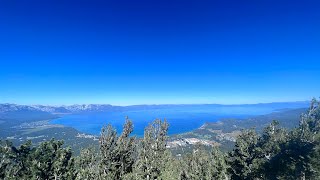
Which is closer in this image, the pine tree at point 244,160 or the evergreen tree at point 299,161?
the evergreen tree at point 299,161

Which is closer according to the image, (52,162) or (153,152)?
(153,152)

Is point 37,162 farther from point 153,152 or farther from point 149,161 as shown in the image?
point 153,152

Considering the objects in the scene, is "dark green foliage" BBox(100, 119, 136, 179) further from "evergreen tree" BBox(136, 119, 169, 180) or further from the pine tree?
the pine tree

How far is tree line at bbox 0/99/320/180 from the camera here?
888 inches

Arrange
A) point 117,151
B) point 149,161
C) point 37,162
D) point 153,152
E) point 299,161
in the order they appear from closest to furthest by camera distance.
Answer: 1. point 149,161
2. point 153,152
3. point 117,151
4. point 299,161
5. point 37,162

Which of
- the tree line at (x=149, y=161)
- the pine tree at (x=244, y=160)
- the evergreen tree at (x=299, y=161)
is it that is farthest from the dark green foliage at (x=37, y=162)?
the evergreen tree at (x=299, y=161)

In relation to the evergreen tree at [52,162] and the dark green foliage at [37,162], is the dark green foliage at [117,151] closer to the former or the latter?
the evergreen tree at [52,162]

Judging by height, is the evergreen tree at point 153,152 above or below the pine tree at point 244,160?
above

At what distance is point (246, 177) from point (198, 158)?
6909 mm

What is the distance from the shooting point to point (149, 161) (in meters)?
22.2

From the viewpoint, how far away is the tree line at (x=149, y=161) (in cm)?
2256

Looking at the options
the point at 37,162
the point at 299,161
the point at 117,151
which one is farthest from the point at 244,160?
the point at 37,162

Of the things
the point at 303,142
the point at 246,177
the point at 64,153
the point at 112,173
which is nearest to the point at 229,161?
the point at 246,177

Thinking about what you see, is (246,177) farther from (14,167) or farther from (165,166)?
(14,167)
